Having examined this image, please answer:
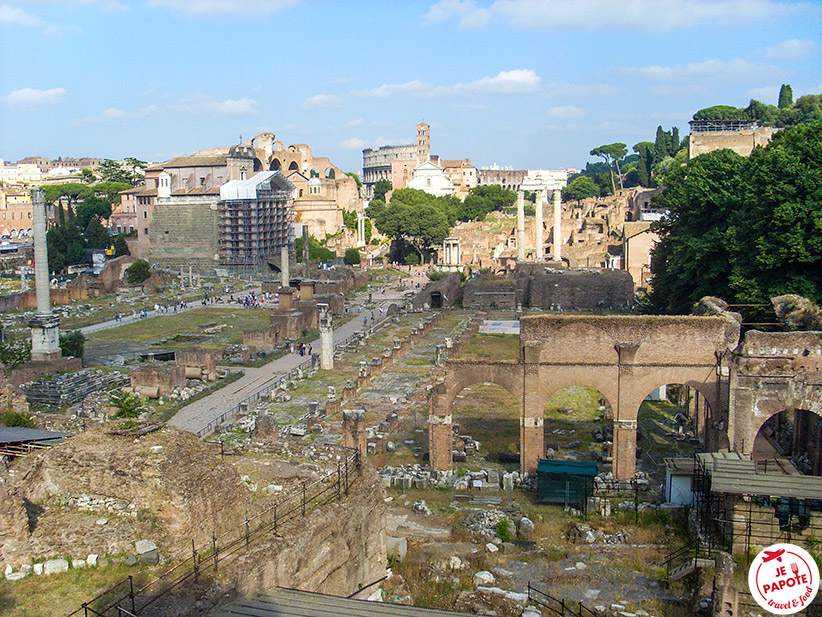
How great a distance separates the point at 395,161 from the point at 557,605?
138 meters

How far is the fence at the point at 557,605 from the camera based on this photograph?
487 inches

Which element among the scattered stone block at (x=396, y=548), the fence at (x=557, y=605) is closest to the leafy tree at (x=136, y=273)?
the scattered stone block at (x=396, y=548)

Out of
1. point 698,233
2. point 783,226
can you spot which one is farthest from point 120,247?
point 783,226

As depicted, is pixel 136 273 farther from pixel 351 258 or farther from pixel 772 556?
pixel 772 556

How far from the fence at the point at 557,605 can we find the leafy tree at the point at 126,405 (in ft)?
49.5

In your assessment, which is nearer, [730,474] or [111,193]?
[730,474]

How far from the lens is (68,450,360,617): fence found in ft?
30.0

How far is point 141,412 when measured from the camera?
84.9 feet

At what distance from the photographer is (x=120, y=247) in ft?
280

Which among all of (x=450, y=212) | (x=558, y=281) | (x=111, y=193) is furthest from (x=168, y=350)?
(x=111, y=193)

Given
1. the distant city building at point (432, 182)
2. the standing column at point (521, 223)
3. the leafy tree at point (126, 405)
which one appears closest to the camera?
the leafy tree at point (126, 405)

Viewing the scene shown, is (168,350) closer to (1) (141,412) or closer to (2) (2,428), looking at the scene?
(1) (141,412)

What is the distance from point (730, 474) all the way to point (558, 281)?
34.4 meters

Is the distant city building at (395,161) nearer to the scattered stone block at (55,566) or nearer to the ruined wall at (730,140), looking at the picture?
the ruined wall at (730,140)
